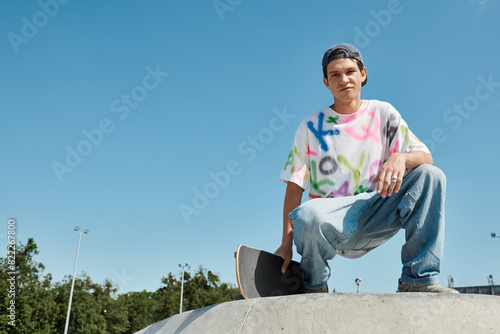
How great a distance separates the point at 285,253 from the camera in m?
3.01

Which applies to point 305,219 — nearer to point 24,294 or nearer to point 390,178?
point 390,178

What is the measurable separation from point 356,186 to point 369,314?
3.99 ft

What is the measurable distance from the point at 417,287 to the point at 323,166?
110cm

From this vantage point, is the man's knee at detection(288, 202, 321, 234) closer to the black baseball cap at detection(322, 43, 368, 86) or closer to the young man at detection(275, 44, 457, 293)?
the young man at detection(275, 44, 457, 293)

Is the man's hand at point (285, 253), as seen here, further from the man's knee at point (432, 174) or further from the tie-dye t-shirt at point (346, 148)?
the man's knee at point (432, 174)

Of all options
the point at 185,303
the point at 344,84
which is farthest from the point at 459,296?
the point at 185,303

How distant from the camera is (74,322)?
139 feet

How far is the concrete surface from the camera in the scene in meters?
2.10

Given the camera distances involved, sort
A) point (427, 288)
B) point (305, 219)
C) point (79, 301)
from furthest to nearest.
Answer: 1. point (79, 301)
2. point (305, 219)
3. point (427, 288)

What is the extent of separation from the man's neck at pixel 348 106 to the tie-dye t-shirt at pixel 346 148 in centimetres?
4

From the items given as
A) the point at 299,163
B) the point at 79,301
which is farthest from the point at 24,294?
the point at 299,163

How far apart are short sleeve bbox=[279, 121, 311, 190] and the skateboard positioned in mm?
652

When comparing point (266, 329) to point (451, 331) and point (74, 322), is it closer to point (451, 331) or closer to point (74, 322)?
point (451, 331)

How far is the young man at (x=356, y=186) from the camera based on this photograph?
106 inches
